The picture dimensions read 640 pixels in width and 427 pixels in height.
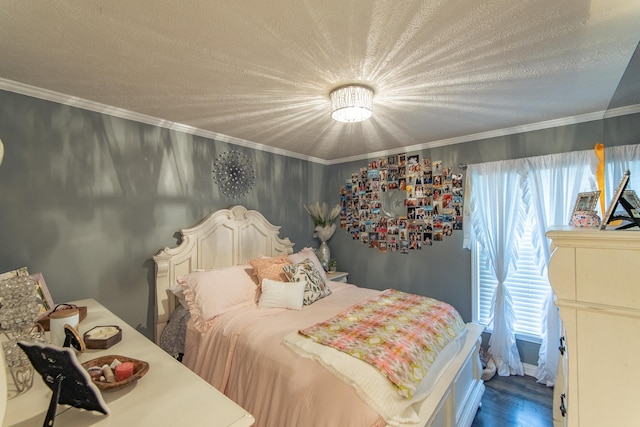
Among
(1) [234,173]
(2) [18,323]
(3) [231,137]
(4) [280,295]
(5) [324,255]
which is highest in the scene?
(3) [231,137]

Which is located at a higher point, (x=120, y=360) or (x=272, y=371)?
(x=120, y=360)

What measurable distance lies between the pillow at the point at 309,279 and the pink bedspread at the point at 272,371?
0.12 meters

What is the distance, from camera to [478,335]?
7.22ft

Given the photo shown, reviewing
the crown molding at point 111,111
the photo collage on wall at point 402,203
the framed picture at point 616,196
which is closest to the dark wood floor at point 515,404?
the photo collage on wall at point 402,203

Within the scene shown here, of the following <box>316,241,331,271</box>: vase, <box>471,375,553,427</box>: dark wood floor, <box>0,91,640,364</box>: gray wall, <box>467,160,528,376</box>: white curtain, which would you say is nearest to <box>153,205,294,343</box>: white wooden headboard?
<box>0,91,640,364</box>: gray wall

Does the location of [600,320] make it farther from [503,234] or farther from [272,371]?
[503,234]

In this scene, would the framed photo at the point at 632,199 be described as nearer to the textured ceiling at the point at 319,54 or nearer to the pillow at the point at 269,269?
the textured ceiling at the point at 319,54

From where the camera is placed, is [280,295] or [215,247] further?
[215,247]

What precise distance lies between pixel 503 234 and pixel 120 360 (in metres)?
3.17

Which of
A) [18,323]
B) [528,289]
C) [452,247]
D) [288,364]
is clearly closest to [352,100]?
[288,364]

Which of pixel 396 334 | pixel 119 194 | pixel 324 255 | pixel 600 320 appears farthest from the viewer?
pixel 324 255

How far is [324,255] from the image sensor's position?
3811 millimetres

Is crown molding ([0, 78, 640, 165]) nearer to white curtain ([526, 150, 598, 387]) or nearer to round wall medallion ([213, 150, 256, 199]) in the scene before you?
round wall medallion ([213, 150, 256, 199])

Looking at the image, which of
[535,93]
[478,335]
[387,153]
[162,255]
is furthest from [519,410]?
[162,255]
